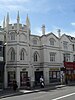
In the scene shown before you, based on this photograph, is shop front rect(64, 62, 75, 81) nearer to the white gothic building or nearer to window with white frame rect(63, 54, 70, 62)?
window with white frame rect(63, 54, 70, 62)

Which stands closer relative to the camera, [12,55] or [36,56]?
[12,55]

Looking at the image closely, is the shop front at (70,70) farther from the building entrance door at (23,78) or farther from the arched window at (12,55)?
the arched window at (12,55)

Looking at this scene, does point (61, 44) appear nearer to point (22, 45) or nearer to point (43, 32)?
point (43, 32)

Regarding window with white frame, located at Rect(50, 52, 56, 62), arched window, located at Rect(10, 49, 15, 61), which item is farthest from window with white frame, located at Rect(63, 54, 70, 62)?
arched window, located at Rect(10, 49, 15, 61)

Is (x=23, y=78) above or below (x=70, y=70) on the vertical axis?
below

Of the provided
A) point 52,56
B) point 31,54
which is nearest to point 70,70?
point 52,56

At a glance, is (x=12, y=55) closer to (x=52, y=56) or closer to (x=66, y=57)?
(x=52, y=56)

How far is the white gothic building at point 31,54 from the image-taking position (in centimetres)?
3509

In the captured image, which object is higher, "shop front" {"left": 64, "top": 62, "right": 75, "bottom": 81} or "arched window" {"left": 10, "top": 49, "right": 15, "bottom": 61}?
"arched window" {"left": 10, "top": 49, "right": 15, "bottom": 61}

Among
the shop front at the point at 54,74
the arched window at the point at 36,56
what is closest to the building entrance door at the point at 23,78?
the arched window at the point at 36,56

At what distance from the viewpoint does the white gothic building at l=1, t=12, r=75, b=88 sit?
115 ft

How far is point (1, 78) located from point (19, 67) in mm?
3700

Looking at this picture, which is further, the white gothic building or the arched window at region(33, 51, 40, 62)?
the arched window at region(33, 51, 40, 62)

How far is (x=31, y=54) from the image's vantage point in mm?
38062
